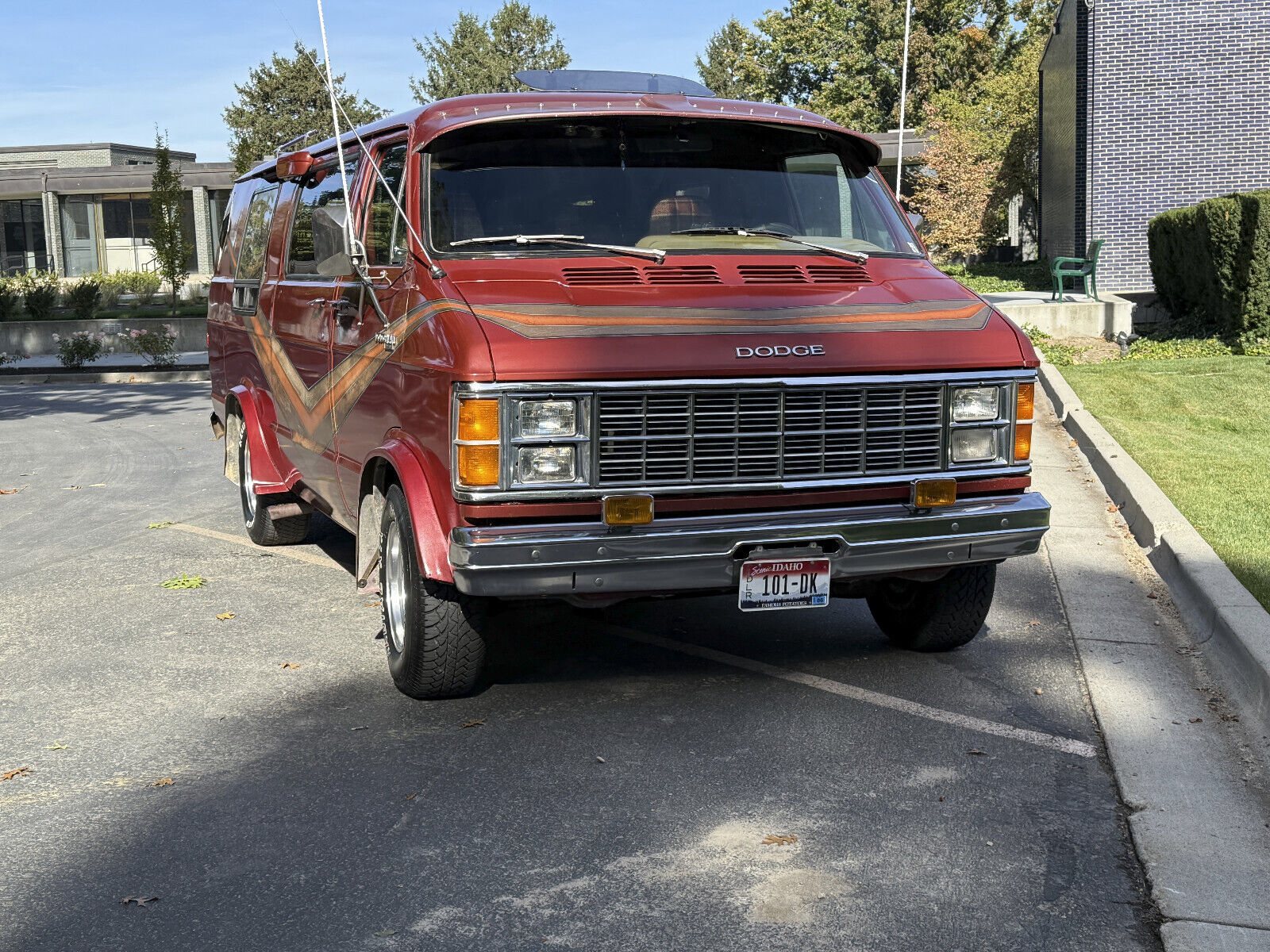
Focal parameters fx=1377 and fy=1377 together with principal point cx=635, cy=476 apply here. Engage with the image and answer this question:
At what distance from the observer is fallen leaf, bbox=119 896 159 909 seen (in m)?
3.74

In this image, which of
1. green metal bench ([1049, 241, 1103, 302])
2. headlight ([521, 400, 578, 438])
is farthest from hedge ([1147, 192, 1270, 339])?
headlight ([521, 400, 578, 438])

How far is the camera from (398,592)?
554cm

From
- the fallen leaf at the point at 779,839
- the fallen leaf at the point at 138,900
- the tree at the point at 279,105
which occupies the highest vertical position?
the tree at the point at 279,105

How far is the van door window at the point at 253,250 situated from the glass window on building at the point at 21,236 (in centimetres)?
4766

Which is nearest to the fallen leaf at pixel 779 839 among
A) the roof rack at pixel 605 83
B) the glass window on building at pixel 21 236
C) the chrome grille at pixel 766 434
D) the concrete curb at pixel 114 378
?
the chrome grille at pixel 766 434

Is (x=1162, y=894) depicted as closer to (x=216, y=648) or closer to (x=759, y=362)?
(x=759, y=362)

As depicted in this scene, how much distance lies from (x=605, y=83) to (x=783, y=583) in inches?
113

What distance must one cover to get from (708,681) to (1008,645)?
5.03 ft

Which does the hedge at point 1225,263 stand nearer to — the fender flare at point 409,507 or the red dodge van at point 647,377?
the red dodge van at point 647,377

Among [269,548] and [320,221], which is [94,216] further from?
[320,221]

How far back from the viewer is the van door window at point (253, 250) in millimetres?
7871

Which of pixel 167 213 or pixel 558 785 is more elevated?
pixel 167 213

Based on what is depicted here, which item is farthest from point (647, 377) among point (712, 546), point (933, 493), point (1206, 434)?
point (1206, 434)

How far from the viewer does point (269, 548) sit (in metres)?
8.67
